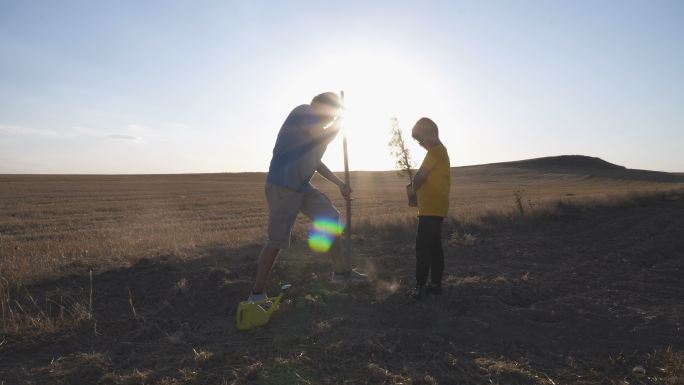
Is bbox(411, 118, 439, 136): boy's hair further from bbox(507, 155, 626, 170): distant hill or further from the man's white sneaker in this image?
bbox(507, 155, 626, 170): distant hill

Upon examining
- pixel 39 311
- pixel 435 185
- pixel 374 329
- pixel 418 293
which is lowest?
pixel 39 311

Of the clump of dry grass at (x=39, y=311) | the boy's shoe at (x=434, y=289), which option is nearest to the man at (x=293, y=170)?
the boy's shoe at (x=434, y=289)

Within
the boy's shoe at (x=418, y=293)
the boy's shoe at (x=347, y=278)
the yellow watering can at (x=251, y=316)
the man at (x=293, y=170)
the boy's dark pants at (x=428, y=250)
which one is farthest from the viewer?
the boy's shoe at (x=347, y=278)

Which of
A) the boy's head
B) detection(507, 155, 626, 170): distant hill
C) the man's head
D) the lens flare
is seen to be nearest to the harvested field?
the lens flare

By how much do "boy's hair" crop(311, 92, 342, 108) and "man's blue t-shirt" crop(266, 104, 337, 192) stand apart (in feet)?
0.45

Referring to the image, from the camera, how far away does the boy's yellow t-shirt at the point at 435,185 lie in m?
4.68

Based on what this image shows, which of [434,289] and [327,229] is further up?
[327,229]

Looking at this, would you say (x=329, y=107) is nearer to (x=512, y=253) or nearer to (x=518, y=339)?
(x=518, y=339)

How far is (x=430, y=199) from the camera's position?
15.4 feet

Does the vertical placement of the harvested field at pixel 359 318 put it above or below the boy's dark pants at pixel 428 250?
below

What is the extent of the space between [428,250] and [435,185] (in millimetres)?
618

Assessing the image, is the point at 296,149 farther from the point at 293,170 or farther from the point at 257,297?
the point at 257,297

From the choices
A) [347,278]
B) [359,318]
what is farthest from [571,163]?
[359,318]

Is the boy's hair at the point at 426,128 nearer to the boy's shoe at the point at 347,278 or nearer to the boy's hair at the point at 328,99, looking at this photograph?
the boy's hair at the point at 328,99
